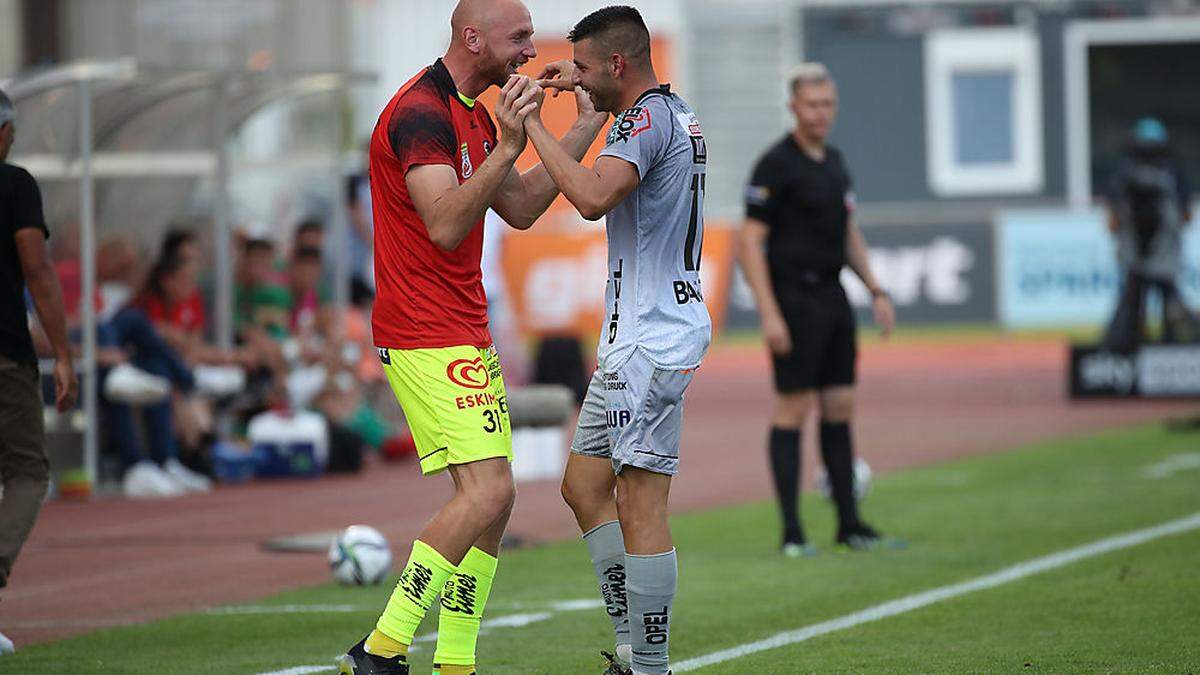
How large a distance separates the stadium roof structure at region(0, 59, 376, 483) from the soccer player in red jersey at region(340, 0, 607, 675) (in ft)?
28.4

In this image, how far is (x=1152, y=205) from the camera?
69.4 ft

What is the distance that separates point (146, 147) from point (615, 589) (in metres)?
11.1

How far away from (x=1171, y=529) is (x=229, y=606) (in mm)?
5089

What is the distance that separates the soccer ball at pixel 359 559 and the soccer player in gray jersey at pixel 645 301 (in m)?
3.45

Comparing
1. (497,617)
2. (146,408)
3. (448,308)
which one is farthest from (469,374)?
(146,408)

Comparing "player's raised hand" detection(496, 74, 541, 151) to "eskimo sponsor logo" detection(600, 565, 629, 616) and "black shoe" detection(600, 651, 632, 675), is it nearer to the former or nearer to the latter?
"eskimo sponsor logo" detection(600, 565, 629, 616)

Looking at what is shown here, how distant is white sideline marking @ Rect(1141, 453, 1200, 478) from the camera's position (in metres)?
14.4

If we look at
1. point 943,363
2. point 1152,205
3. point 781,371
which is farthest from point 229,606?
point 943,363

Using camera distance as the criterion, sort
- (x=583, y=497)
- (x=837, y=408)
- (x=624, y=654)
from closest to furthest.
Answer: (x=624, y=654)
(x=583, y=497)
(x=837, y=408)

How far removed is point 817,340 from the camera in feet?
35.6

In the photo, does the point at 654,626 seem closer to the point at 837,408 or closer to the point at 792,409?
the point at 792,409

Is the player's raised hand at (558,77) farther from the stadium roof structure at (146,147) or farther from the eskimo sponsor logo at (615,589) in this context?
the stadium roof structure at (146,147)

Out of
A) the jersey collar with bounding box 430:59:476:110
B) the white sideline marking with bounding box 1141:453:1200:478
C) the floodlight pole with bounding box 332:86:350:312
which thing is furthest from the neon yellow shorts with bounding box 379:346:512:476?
A: the floodlight pole with bounding box 332:86:350:312

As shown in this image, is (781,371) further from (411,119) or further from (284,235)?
(284,235)
